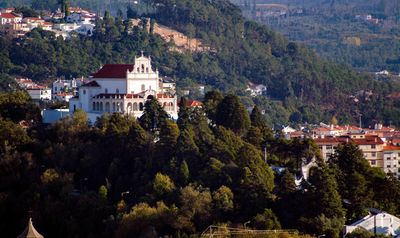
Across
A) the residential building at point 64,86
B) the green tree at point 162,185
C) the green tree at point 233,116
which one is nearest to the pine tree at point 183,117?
the green tree at point 233,116

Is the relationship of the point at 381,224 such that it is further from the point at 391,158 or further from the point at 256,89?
the point at 256,89

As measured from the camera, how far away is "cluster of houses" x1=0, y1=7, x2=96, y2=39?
248ft

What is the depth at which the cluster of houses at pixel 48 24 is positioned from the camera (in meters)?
75.7

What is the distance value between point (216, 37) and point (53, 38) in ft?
52.4

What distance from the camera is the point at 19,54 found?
71375 mm

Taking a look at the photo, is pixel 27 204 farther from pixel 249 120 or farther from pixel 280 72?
pixel 280 72

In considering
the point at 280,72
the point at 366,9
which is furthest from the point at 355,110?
the point at 366,9

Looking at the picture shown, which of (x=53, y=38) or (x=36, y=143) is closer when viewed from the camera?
(x=36, y=143)

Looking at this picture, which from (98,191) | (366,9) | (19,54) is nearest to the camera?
(98,191)

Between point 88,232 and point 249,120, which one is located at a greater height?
point 249,120

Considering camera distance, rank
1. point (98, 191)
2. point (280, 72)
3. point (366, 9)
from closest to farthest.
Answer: point (98, 191) < point (280, 72) < point (366, 9)

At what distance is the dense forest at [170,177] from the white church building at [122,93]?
4.87 feet

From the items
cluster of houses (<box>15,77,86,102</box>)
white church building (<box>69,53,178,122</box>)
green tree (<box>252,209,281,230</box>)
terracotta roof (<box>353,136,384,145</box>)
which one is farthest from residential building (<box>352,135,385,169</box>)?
cluster of houses (<box>15,77,86,102</box>)

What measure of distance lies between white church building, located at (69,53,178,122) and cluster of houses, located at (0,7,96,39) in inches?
1134
